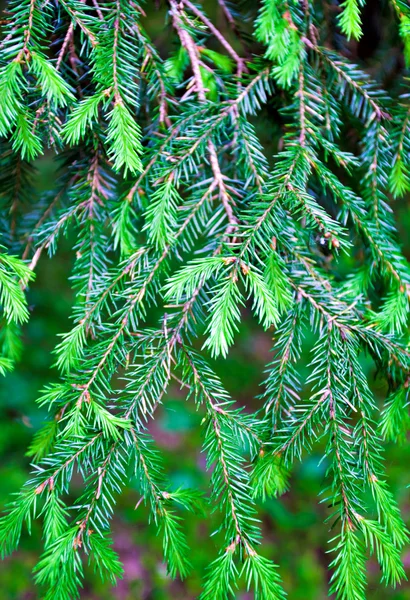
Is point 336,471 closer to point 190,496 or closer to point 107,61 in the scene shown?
point 190,496

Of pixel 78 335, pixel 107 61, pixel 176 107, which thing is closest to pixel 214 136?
pixel 176 107

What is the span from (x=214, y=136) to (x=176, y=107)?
15cm

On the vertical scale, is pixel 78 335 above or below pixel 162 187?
below

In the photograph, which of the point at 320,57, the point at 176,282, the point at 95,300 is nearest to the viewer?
the point at 176,282

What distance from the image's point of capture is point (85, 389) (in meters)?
0.85

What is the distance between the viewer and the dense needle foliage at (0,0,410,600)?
32.4 inches

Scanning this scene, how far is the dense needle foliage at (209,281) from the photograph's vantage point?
0.82 metres

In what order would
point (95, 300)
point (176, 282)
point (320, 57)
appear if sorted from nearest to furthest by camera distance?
point (176, 282)
point (95, 300)
point (320, 57)

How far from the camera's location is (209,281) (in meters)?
0.95

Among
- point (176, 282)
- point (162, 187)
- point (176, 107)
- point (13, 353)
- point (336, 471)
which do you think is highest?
point (176, 107)

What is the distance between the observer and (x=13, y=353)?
1.15m

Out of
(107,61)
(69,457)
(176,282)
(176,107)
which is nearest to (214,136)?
(176,107)

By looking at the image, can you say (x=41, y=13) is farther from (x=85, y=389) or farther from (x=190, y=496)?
(x=190, y=496)

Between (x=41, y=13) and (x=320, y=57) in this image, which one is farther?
(x=320, y=57)
